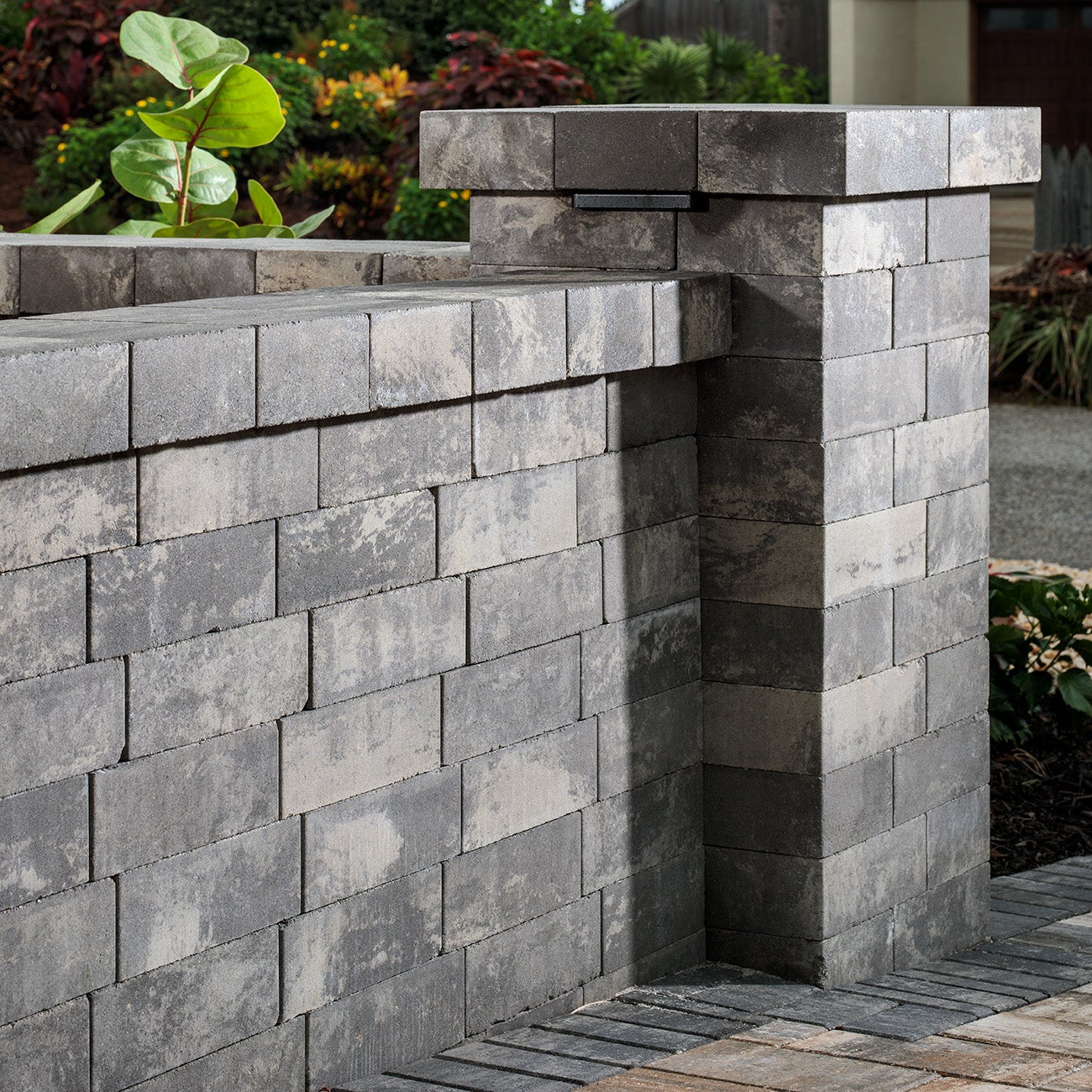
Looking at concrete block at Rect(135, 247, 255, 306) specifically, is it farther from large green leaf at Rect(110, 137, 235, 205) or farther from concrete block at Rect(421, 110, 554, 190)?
large green leaf at Rect(110, 137, 235, 205)

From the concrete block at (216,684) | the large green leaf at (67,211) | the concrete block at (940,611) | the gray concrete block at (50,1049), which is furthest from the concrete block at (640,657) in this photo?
the large green leaf at (67,211)

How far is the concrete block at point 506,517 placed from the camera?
3555mm

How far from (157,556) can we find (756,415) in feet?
5.27

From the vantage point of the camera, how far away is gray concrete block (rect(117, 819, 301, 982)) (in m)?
3.02

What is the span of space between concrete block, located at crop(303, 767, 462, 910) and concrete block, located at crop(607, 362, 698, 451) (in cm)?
84

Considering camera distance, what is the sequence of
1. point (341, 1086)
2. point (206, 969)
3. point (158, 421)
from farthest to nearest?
point (341, 1086)
point (206, 969)
point (158, 421)

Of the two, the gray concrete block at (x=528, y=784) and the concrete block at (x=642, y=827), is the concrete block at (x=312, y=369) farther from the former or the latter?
the concrete block at (x=642, y=827)

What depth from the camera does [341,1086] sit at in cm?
342

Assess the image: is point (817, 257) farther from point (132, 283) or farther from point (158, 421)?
point (132, 283)

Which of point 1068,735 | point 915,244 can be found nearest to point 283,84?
point 1068,735

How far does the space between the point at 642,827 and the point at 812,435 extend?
36.7 inches

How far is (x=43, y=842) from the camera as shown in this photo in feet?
9.36

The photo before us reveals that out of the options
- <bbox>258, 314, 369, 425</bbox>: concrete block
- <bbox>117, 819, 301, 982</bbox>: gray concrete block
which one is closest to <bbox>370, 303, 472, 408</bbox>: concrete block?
<bbox>258, 314, 369, 425</bbox>: concrete block

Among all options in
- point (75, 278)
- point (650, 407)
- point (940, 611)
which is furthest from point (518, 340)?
point (75, 278)
